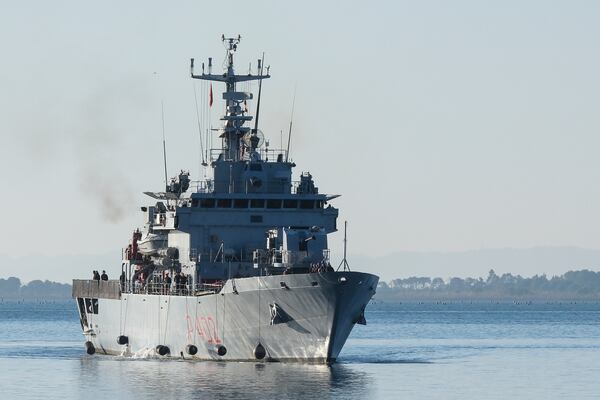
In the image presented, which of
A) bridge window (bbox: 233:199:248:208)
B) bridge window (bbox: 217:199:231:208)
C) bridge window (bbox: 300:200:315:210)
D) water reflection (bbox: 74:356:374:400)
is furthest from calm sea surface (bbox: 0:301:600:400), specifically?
bridge window (bbox: 233:199:248:208)

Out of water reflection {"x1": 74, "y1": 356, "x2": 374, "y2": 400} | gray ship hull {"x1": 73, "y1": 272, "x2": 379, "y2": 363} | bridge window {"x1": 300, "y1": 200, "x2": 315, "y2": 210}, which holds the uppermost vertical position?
bridge window {"x1": 300, "y1": 200, "x2": 315, "y2": 210}

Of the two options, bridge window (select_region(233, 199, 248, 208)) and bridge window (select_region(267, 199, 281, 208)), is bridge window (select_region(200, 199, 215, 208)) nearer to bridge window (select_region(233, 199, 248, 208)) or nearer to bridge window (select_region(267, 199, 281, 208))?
bridge window (select_region(233, 199, 248, 208))

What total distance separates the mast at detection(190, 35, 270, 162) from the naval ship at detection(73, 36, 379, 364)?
5 cm

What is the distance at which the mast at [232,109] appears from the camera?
74.4m

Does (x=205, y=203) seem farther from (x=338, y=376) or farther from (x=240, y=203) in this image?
(x=338, y=376)

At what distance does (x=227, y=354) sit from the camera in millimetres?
65938

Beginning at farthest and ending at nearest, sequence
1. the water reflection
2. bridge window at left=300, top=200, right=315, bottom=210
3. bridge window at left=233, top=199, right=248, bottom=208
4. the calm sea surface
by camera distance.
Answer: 1. bridge window at left=300, top=200, right=315, bottom=210
2. bridge window at left=233, top=199, right=248, bottom=208
3. the calm sea surface
4. the water reflection

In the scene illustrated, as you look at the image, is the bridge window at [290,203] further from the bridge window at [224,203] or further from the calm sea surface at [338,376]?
the calm sea surface at [338,376]

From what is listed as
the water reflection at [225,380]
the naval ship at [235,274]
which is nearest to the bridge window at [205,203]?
the naval ship at [235,274]

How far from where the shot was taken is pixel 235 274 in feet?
226

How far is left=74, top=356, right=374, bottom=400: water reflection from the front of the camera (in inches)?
2215

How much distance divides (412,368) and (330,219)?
8625 mm

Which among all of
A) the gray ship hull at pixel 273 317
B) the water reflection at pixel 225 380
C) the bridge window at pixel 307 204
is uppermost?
the bridge window at pixel 307 204

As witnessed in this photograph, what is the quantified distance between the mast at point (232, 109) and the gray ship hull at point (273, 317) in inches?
366
